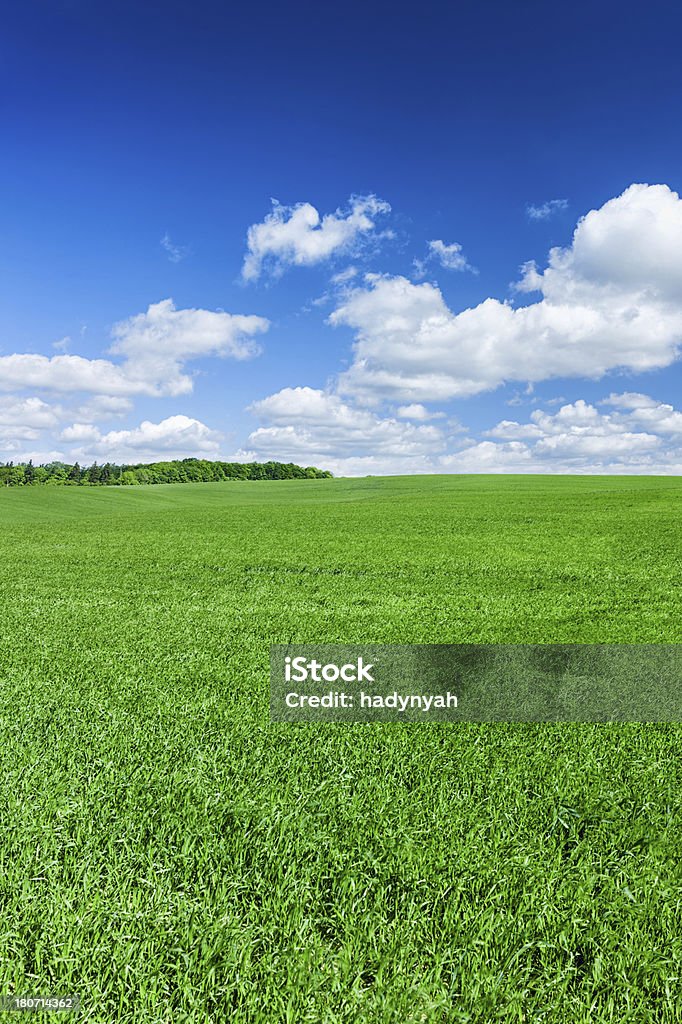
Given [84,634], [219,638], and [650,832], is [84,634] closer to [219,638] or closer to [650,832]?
[219,638]

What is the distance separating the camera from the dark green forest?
9962 centimetres

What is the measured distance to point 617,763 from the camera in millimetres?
3920

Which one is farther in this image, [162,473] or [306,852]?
[162,473]

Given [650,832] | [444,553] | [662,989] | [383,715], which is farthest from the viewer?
[444,553]

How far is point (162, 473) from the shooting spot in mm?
101875

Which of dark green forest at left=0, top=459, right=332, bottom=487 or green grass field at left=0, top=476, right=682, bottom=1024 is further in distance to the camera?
dark green forest at left=0, top=459, right=332, bottom=487

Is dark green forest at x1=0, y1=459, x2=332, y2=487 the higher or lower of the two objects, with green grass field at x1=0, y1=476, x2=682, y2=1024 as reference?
higher

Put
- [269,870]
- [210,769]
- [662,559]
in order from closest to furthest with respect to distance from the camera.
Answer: [269,870], [210,769], [662,559]

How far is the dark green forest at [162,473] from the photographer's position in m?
99.6

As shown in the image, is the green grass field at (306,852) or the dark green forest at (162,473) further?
the dark green forest at (162,473)

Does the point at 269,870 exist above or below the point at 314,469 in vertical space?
below

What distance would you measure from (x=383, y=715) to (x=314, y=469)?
327ft

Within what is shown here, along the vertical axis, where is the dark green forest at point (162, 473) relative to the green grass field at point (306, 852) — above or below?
above

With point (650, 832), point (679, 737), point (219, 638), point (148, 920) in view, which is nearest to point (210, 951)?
point (148, 920)
